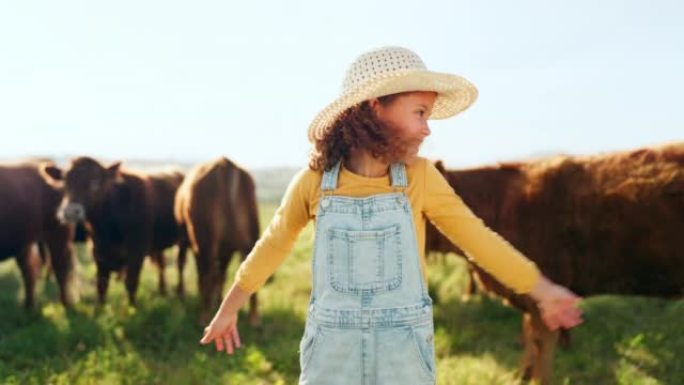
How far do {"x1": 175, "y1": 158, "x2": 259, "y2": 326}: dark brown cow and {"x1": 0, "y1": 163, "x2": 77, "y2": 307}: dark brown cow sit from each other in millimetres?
2283

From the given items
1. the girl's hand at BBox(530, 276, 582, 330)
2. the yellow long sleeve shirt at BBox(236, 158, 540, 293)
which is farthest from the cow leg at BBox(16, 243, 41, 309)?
the girl's hand at BBox(530, 276, 582, 330)

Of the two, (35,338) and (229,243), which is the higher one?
(229,243)

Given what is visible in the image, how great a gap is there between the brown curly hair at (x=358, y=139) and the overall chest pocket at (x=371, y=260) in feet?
0.91

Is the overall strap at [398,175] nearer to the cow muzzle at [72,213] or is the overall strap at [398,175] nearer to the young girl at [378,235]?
the young girl at [378,235]

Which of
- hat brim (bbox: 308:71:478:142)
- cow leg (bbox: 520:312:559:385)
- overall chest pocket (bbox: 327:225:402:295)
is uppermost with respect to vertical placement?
hat brim (bbox: 308:71:478:142)

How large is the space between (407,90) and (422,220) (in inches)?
18.6

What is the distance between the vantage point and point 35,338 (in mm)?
6363

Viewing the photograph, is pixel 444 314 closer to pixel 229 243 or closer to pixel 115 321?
pixel 229 243

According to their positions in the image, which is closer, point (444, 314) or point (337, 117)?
point (337, 117)

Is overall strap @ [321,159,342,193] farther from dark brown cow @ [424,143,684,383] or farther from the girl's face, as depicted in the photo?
dark brown cow @ [424,143,684,383]

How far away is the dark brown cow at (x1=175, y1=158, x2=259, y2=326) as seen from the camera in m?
7.11

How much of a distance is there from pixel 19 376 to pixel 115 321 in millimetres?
1399

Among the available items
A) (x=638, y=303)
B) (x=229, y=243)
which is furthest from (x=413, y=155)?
(x=638, y=303)

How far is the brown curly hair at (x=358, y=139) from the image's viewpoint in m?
2.27
